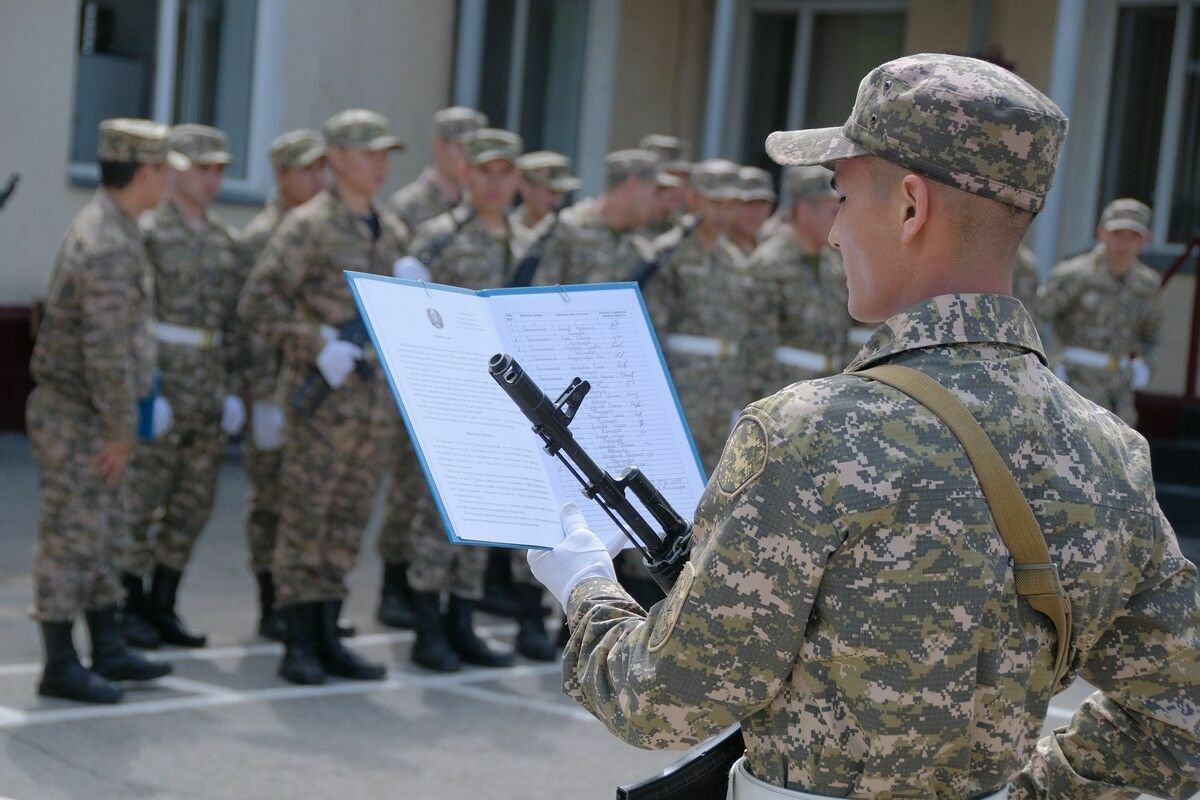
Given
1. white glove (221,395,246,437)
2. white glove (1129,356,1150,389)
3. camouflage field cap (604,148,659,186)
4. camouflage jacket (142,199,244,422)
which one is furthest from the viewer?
white glove (1129,356,1150,389)

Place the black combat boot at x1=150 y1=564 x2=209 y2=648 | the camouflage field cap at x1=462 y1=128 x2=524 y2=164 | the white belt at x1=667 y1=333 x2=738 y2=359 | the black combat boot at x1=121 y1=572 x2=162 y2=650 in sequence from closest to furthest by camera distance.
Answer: the black combat boot at x1=121 y1=572 x2=162 y2=650 → the black combat boot at x1=150 y1=564 x2=209 y2=648 → the camouflage field cap at x1=462 y1=128 x2=524 y2=164 → the white belt at x1=667 y1=333 x2=738 y2=359

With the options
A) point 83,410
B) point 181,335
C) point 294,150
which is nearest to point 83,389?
point 83,410

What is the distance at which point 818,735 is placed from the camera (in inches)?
71.1

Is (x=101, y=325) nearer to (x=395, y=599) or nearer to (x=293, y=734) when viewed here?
(x=293, y=734)

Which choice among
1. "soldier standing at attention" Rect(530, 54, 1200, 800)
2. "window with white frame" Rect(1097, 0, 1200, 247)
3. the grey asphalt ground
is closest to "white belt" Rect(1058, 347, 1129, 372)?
"window with white frame" Rect(1097, 0, 1200, 247)

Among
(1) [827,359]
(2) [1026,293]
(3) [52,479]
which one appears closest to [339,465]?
(3) [52,479]

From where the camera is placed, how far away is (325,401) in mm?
6117

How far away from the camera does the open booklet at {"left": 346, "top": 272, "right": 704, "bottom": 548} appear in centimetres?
220

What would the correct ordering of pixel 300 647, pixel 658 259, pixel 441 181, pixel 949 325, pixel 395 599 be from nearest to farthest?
pixel 949 325 → pixel 300 647 → pixel 395 599 → pixel 658 259 → pixel 441 181

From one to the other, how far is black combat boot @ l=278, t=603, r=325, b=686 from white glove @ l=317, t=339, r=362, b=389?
0.90 metres

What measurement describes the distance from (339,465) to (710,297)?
2.38 m

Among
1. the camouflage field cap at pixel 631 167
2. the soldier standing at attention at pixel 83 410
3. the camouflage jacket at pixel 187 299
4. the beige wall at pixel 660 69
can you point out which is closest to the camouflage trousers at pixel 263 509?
the camouflage jacket at pixel 187 299

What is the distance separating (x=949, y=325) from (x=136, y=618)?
204 inches

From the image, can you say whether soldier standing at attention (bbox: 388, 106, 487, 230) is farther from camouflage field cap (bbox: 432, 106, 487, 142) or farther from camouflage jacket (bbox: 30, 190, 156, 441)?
camouflage jacket (bbox: 30, 190, 156, 441)
